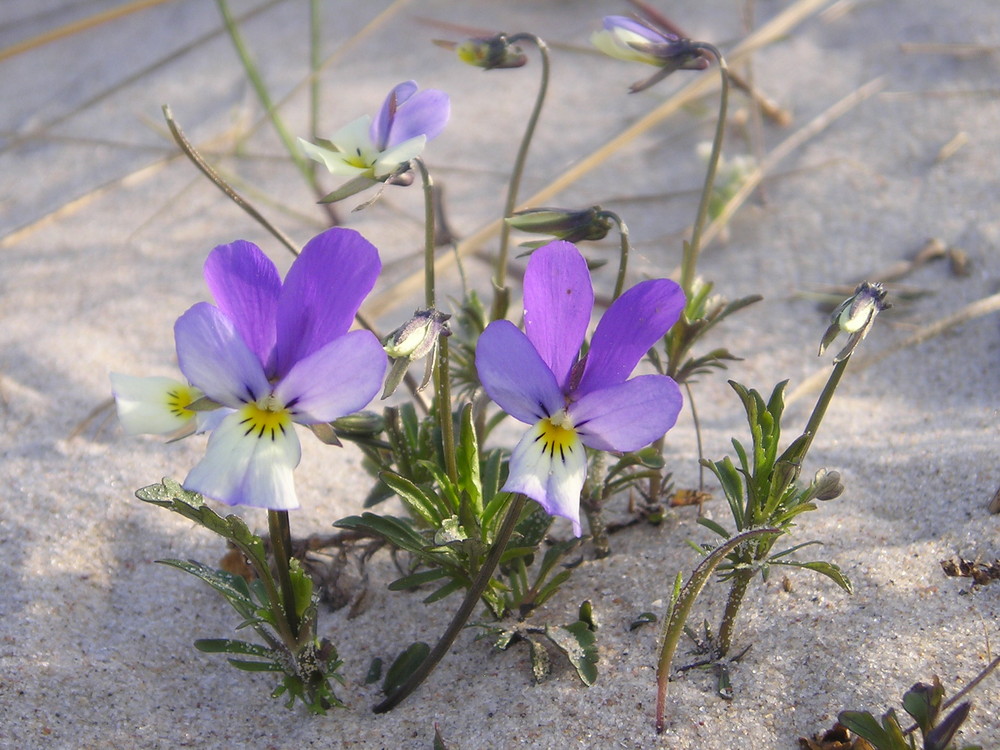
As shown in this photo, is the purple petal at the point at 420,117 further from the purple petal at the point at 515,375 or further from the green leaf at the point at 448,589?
the green leaf at the point at 448,589

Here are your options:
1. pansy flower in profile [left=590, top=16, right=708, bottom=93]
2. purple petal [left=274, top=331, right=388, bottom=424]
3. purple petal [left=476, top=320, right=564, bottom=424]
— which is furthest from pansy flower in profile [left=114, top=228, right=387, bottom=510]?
pansy flower in profile [left=590, top=16, right=708, bottom=93]

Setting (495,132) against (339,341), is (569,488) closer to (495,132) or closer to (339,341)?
(339,341)

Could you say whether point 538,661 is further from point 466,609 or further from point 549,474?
point 549,474

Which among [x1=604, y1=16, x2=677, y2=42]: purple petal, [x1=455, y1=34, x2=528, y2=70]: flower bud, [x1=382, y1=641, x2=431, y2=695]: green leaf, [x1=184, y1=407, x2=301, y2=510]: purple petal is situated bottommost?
[x1=382, y1=641, x2=431, y2=695]: green leaf

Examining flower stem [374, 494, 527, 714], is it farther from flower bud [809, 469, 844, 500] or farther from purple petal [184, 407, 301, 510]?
flower bud [809, 469, 844, 500]

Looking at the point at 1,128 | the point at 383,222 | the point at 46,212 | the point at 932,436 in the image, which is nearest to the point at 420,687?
the point at 932,436

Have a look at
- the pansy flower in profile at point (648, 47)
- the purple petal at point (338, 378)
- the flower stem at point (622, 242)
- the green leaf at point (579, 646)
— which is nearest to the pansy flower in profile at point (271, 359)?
the purple petal at point (338, 378)
